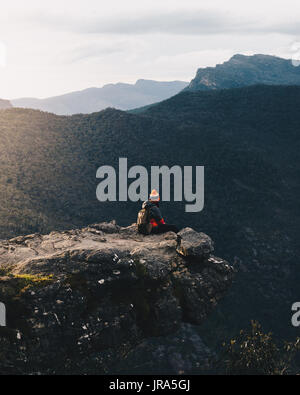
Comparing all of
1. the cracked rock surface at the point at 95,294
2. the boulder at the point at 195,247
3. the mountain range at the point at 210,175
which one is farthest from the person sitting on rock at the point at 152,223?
the mountain range at the point at 210,175

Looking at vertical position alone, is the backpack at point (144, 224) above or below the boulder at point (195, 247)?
above

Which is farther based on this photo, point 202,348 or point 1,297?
point 202,348

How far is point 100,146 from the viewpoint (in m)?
51.2

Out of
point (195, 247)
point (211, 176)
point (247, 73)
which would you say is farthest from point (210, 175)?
point (247, 73)

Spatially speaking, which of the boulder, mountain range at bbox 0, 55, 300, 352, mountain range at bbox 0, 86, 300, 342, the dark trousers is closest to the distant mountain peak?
mountain range at bbox 0, 55, 300, 352

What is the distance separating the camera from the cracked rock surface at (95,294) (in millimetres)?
8031

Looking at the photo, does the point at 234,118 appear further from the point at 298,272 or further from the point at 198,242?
the point at 198,242

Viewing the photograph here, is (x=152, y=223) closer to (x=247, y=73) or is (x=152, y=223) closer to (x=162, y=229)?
(x=162, y=229)

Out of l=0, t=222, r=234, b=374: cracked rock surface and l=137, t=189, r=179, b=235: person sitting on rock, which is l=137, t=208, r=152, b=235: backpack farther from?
l=0, t=222, r=234, b=374: cracked rock surface

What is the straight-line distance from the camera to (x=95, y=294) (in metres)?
9.17

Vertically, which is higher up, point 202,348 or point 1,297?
point 1,297

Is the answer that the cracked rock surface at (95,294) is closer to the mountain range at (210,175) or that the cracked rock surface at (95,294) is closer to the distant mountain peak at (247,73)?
the mountain range at (210,175)
